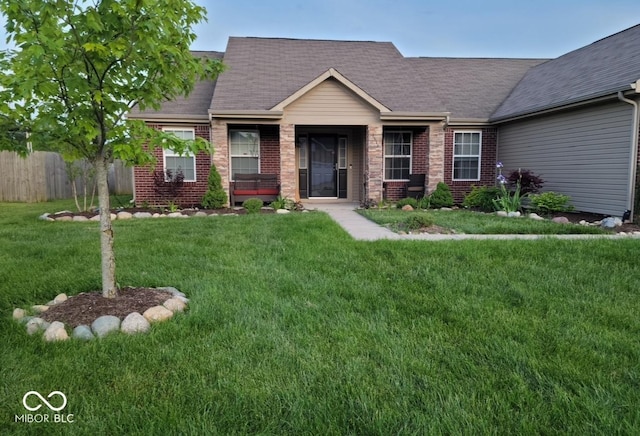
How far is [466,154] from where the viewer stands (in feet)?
→ 43.4

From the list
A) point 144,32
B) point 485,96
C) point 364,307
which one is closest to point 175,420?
point 364,307

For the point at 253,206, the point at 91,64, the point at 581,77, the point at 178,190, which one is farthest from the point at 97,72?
the point at 581,77

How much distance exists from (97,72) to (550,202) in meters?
10.3

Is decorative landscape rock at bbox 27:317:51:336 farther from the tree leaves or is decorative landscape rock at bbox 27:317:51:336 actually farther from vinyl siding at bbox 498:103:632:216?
vinyl siding at bbox 498:103:632:216

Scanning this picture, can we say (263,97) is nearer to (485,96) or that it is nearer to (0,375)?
(485,96)

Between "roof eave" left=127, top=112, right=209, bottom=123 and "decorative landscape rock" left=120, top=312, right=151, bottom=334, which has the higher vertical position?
"roof eave" left=127, top=112, right=209, bottom=123

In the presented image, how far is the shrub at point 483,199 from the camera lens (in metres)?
11.3

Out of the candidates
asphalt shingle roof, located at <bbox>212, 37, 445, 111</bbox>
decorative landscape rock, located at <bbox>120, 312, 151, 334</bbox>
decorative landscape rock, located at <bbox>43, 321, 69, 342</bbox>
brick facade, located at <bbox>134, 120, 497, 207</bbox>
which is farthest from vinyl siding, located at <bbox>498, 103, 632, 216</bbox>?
decorative landscape rock, located at <bbox>43, 321, 69, 342</bbox>

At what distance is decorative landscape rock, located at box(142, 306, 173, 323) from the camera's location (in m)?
3.23

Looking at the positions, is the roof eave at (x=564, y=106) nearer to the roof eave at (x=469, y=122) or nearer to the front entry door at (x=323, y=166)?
the roof eave at (x=469, y=122)

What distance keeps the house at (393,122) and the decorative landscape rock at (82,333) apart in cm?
849

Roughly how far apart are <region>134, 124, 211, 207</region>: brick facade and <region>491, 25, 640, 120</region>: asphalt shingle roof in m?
9.28

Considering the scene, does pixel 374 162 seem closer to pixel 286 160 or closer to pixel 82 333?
pixel 286 160

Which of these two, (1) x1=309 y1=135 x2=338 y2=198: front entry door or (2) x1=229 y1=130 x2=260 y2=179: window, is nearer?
(2) x1=229 y1=130 x2=260 y2=179: window
